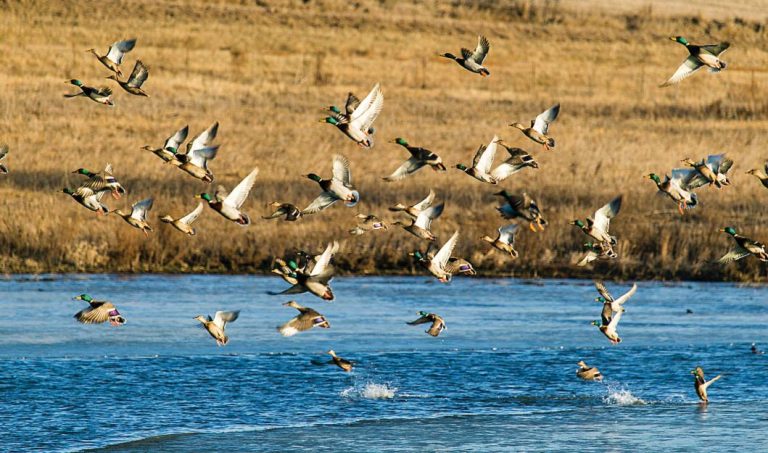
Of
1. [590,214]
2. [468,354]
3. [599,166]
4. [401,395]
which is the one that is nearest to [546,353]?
[468,354]

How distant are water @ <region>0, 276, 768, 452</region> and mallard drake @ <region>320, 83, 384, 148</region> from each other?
2399 mm

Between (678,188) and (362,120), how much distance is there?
2.91 metres

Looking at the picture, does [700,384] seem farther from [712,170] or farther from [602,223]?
[712,170]

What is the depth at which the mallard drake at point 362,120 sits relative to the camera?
40.4 ft

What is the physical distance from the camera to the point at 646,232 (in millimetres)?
23672

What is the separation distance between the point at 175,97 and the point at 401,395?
99.8 ft

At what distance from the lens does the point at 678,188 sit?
44.3 feet

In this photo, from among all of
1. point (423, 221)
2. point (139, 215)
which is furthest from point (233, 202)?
point (423, 221)

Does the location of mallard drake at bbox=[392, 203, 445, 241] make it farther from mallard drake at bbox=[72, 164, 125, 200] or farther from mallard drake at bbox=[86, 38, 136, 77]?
mallard drake at bbox=[86, 38, 136, 77]

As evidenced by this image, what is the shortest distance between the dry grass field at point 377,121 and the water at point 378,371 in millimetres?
1504

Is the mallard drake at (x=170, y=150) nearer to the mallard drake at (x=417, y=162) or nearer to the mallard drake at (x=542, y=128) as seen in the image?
the mallard drake at (x=417, y=162)

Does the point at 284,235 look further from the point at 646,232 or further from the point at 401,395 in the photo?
the point at 401,395

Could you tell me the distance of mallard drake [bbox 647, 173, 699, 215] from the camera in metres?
13.2

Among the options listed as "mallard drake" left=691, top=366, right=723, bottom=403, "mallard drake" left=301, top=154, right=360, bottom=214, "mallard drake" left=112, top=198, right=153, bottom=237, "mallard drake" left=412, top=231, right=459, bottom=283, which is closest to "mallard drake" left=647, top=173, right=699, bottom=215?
"mallard drake" left=691, top=366, right=723, bottom=403
